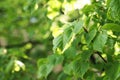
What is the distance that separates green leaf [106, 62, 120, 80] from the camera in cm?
242

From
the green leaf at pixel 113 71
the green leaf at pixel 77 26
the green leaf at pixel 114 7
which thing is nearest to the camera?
the green leaf at pixel 114 7

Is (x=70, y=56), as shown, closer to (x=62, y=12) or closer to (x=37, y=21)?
(x=62, y=12)

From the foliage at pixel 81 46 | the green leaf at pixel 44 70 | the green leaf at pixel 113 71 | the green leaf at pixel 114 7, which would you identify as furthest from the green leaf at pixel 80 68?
the green leaf at pixel 114 7

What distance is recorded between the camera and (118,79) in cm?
243

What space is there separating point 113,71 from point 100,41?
0.30 metres

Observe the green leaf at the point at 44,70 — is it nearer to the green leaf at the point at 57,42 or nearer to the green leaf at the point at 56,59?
the green leaf at the point at 56,59

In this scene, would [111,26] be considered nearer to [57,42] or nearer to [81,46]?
[57,42]

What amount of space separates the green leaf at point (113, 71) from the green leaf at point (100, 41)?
249 mm

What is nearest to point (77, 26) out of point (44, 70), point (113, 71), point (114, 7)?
point (114, 7)

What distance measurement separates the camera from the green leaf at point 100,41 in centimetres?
229

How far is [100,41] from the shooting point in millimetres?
2314

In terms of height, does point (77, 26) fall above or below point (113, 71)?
above

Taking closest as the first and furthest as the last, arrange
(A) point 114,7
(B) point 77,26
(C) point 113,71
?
(A) point 114,7, (B) point 77,26, (C) point 113,71

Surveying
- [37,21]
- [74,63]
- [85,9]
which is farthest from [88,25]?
[37,21]
